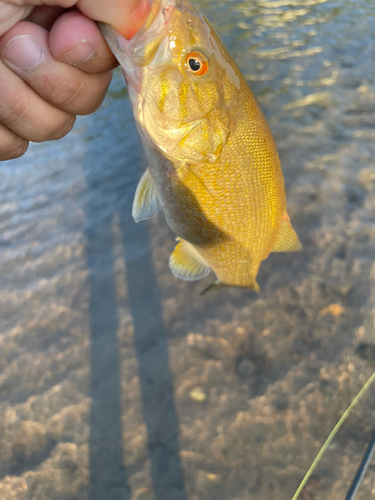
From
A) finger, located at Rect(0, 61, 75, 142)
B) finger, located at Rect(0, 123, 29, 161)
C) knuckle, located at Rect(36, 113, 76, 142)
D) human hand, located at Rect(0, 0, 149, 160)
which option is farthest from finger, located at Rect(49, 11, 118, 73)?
finger, located at Rect(0, 123, 29, 161)

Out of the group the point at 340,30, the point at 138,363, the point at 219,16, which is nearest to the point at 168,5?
the point at 138,363

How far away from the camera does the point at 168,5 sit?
4.41 ft

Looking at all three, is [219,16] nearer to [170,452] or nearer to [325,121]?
[325,121]

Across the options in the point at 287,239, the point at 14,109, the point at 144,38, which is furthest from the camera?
the point at 287,239

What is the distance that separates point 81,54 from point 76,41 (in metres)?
0.06

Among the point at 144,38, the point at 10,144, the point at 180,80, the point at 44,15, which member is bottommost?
the point at 180,80

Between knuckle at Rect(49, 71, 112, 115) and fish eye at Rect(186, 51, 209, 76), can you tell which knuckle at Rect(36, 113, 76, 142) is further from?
fish eye at Rect(186, 51, 209, 76)

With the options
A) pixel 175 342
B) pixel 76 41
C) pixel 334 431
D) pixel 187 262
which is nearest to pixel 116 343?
pixel 175 342

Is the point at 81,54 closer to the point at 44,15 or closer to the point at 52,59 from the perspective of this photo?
the point at 52,59

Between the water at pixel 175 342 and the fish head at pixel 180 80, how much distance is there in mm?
1975

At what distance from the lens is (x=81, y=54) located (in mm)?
1313

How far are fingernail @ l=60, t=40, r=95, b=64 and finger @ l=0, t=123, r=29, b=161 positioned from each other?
47 centimetres

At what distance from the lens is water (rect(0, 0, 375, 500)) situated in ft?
8.16

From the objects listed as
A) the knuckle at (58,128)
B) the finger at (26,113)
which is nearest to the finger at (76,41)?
the finger at (26,113)
